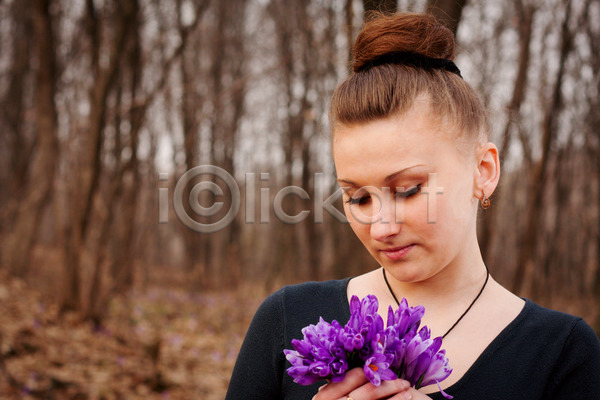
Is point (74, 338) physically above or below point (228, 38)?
below

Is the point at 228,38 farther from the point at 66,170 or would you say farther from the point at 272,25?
the point at 66,170

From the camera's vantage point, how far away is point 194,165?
12.3 m

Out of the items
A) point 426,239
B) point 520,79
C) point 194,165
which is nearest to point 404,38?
point 426,239

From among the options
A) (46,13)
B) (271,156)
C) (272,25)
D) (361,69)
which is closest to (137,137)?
(46,13)

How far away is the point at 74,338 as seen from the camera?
6.07 metres

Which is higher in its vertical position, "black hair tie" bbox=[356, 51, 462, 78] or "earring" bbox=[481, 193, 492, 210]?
"black hair tie" bbox=[356, 51, 462, 78]

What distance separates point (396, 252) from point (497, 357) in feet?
1.11

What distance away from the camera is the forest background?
18.4ft

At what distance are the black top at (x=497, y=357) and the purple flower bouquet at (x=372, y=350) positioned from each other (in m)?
0.20

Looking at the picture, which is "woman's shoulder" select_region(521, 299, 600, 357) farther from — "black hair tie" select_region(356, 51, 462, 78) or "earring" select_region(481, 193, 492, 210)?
"black hair tie" select_region(356, 51, 462, 78)

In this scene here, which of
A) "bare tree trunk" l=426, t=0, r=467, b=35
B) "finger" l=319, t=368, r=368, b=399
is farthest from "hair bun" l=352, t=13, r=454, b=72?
"bare tree trunk" l=426, t=0, r=467, b=35

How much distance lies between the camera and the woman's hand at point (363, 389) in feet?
3.24

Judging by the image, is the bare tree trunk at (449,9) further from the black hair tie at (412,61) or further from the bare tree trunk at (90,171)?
the bare tree trunk at (90,171)

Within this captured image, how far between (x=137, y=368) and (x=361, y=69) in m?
5.15
